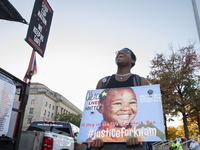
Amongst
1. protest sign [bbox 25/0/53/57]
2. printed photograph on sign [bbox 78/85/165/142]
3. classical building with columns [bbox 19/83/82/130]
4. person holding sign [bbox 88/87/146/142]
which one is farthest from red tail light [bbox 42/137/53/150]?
classical building with columns [bbox 19/83/82/130]

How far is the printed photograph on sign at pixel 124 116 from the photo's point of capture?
8.06ft

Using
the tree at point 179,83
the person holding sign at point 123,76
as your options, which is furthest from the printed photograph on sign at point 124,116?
the tree at point 179,83

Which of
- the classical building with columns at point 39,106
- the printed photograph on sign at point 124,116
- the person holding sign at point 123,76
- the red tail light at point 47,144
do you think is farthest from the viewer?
the classical building with columns at point 39,106

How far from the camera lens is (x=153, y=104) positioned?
2629mm

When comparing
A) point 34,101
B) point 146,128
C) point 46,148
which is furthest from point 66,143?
point 34,101

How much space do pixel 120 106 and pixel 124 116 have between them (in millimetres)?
175

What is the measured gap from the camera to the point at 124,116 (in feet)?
8.64

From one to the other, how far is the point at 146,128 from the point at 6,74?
2242 millimetres

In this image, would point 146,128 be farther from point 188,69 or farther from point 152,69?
point 152,69

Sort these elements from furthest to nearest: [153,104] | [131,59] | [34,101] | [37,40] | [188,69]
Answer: [34,101], [188,69], [37,40], [131,59], [153,104]

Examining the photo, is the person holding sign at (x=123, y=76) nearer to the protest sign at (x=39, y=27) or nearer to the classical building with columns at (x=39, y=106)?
the protest sign at (x=39, y=27)

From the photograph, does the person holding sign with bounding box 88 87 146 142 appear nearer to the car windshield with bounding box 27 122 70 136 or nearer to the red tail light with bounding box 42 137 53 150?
the red tail light with bounding box 42 137 53 150

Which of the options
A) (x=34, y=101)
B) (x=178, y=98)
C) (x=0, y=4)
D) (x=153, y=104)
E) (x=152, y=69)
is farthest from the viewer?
(x=34, y=101)

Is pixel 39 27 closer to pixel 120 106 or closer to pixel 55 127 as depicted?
pixel 55 127
